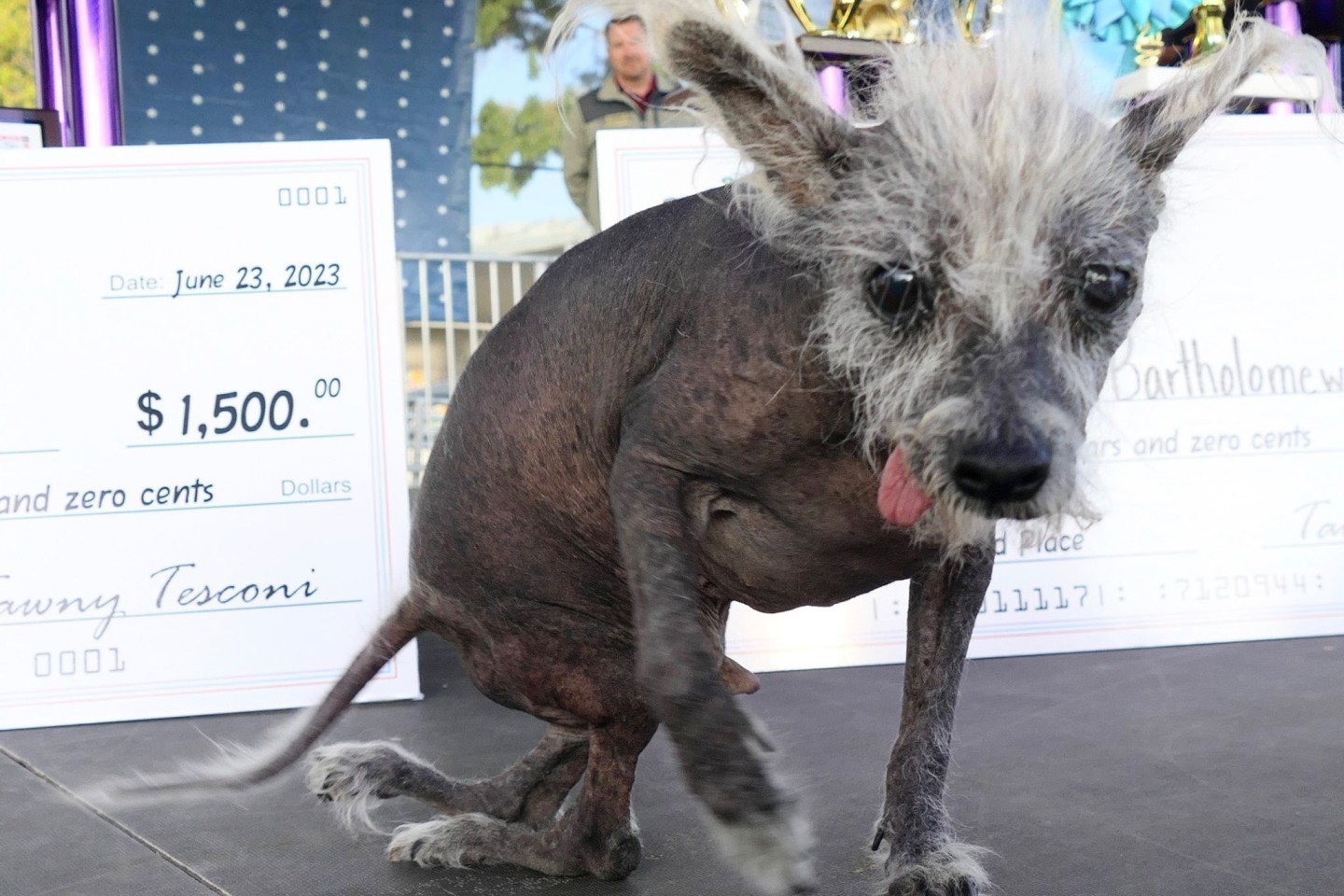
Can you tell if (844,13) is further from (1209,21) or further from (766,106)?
(766,106)

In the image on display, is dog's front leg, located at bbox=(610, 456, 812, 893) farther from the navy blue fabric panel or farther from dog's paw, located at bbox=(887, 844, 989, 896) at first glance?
the navy blue fabric panel

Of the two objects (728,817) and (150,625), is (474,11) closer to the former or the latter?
(150,625)

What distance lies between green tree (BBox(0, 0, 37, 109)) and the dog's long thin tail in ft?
16.8

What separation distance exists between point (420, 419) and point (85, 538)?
2567 millimetres

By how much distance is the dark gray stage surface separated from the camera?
1577mm

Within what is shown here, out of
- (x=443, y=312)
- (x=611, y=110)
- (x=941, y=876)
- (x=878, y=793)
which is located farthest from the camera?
(x=443, y=312)

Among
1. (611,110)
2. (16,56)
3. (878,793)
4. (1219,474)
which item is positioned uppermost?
(16,56)

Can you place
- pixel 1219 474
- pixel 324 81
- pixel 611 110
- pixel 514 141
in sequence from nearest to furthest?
pixel 1219 474, pixel 611 110, pixel 324 81, pixel 514 141

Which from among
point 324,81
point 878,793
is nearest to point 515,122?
point 324,81

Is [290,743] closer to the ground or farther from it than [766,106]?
closer to the ground

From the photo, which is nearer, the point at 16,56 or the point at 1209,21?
the point at 1209,21

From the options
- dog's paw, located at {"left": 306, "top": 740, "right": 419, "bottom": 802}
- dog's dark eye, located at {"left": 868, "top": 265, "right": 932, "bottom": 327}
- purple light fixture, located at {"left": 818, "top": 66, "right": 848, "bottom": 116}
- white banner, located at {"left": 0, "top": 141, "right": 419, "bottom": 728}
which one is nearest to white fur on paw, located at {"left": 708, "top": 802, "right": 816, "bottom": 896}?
dog's dark eye, located at {"left": 868, "top": 265, "right": 932, "bottom": 327}

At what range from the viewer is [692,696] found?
1.09 metres
